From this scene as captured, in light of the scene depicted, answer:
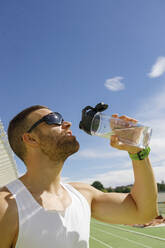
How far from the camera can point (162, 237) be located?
10.9m

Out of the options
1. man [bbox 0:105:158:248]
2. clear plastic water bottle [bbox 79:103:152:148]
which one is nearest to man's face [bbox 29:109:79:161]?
man [bbox 0:105:158:248]

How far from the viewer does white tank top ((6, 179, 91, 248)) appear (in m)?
1.72

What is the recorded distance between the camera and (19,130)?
2363mm

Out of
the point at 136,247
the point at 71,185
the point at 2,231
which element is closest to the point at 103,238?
the point at 136,247

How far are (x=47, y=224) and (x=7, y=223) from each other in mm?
290

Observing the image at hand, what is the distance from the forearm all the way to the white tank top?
20.4 inches

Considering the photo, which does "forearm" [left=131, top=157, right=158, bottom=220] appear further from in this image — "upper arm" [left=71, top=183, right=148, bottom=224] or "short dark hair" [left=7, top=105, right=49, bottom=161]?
"short dark hair" [left=7, top=105, right=49, bottom=161]

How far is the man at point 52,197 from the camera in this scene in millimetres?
1747

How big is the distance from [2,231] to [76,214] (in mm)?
595

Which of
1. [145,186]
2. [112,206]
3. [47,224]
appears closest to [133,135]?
[145,186]

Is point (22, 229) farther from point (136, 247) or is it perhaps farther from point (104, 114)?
point (136, 247)

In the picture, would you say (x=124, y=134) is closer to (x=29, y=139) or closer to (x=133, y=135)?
(x=133, y=135)

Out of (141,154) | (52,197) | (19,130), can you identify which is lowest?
(52,197)

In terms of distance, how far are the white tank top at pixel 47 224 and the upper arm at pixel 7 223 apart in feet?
0.17
